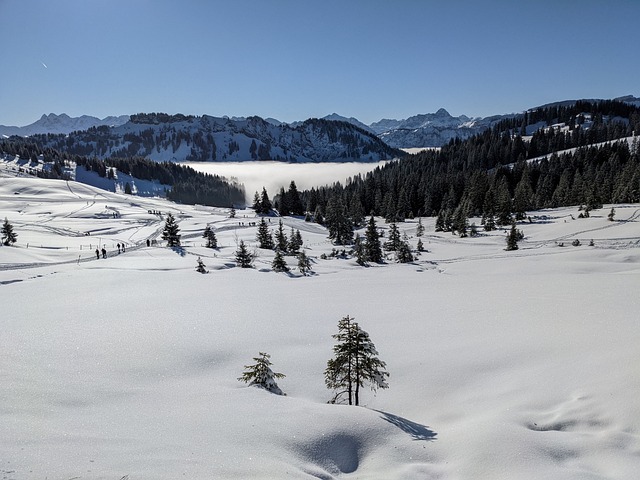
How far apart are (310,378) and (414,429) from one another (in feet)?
16.3

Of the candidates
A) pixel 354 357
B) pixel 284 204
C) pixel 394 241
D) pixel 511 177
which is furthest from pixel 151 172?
pixel 354 357

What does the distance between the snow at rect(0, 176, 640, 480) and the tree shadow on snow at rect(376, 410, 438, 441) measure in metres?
0.05

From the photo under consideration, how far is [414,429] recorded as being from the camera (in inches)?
339

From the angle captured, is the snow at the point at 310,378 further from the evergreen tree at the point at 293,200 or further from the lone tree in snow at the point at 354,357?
the evergreen tree at the point at 293,200

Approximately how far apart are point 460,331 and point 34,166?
688ft

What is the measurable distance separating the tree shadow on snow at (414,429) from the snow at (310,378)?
2.1 inches

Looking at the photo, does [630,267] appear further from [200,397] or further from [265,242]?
[265,242]

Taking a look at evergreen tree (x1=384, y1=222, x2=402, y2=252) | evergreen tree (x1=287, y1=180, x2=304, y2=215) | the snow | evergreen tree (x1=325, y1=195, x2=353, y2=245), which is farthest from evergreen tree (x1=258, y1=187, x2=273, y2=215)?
the snow

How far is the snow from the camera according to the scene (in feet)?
21.3

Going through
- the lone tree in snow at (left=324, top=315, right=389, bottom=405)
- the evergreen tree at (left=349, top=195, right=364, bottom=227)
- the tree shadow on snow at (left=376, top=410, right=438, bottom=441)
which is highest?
the evergreen tree at (left=349, top=195, right=364, bottom=227)

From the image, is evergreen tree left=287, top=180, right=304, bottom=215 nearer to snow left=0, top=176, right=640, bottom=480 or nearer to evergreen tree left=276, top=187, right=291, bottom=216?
evergreen tree left=276, top=187, right=291, bottom=216

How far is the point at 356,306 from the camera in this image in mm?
21453

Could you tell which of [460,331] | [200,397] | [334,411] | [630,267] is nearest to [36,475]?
[200,397]

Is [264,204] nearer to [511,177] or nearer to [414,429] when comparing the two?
[511,177]
